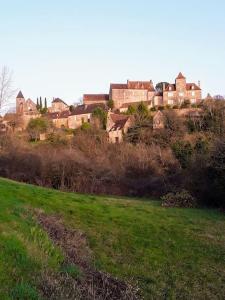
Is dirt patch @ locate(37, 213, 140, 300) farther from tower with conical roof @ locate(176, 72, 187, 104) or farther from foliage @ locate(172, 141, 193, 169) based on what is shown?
tower with conical roof @ locate(176, 72, 187, 104)

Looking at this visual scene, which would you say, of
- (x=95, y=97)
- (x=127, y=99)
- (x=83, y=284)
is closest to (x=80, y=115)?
(x=127, y=99)

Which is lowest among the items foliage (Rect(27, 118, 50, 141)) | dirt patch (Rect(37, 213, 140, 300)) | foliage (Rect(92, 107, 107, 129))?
dirt patch (Rect(37, 213, 140, 300))

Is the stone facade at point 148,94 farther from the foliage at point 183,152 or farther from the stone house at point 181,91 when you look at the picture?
the foliage at point 183,152

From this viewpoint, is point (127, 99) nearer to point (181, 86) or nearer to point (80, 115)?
point (181, 86)

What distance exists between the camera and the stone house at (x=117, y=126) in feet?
212

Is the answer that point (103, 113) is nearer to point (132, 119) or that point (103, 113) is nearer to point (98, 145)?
point (132, 119)

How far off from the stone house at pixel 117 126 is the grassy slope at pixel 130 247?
1692 inches

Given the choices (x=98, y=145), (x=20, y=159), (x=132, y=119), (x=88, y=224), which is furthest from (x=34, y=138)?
(x=88, y=224)

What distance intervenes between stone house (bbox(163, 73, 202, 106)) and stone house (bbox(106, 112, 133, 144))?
89.3ft

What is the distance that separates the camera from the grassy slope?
7585mm

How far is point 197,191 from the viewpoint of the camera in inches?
1118

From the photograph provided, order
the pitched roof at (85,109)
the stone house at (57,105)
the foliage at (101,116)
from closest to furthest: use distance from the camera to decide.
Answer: the foliage at (101,116), the pitched roof at (85,109), the stone house at (57,105)

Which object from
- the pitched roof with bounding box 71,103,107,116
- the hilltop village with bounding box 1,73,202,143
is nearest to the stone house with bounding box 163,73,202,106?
the hilltop village with bounding box 1,73,202,143

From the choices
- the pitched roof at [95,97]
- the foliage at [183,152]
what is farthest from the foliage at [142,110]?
the foliage at [183,152]
